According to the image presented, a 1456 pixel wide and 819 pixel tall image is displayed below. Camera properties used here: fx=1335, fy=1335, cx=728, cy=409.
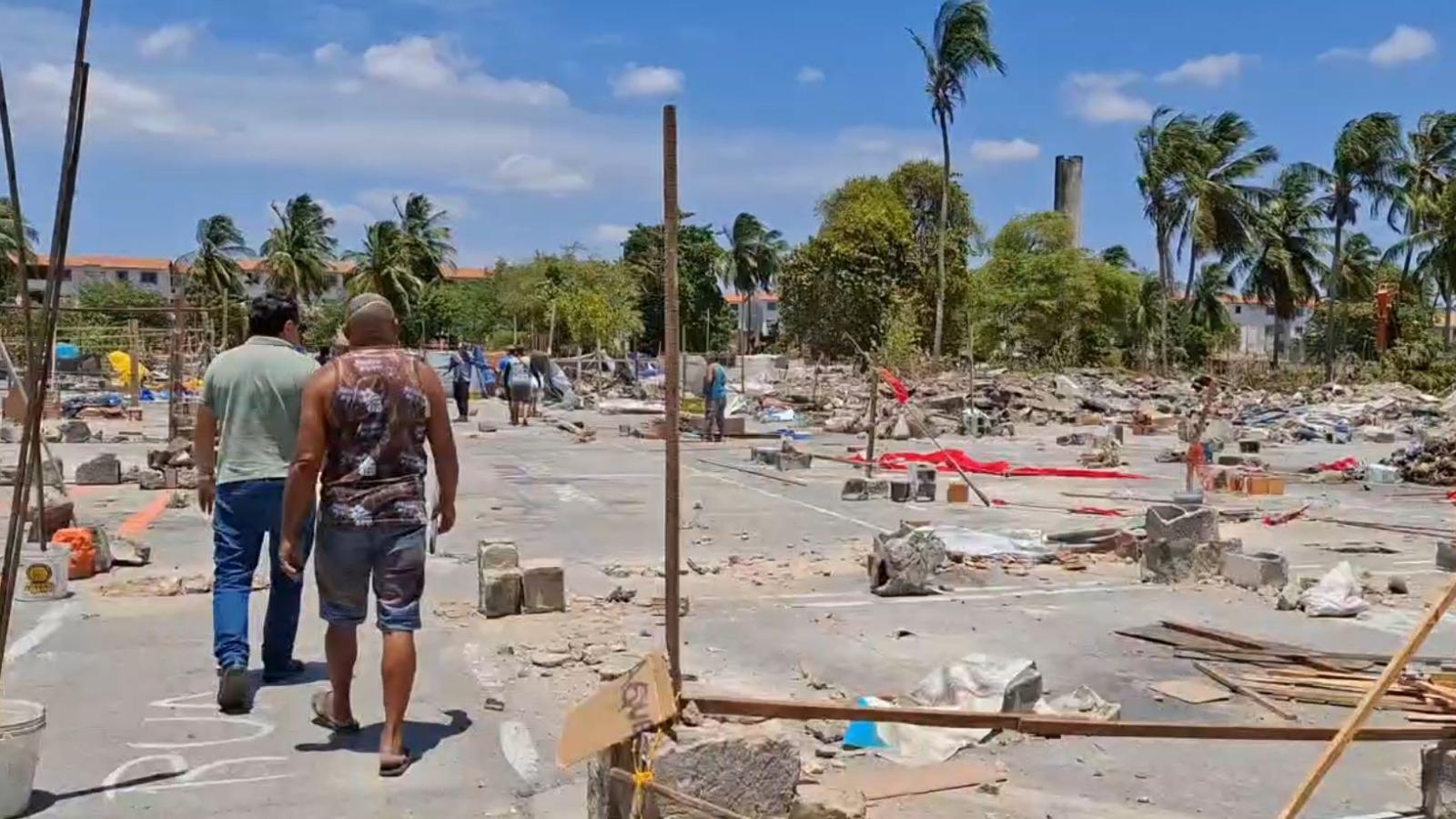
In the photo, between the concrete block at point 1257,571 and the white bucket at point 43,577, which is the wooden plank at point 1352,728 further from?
the white bucket at point 43,577

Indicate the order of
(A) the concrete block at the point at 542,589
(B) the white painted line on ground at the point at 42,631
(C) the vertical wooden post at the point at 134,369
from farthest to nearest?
(C) the vertical wooden post at the point at 134,369 → (A) the concrete block at the point at 542,589 → (B) the white painted line on ground at the point at 42,631

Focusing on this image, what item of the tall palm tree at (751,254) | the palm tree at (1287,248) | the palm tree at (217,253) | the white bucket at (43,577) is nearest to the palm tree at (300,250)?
the palm tree at (217,253)

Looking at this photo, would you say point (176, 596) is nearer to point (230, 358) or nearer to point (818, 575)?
point (230, 358)

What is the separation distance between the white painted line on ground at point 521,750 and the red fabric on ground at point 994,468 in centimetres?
1262

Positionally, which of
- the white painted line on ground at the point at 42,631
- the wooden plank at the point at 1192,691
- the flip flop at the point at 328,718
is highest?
the flip flop at the point at 328,718

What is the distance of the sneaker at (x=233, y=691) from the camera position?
558cm

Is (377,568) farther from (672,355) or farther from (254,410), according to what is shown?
(672,355)

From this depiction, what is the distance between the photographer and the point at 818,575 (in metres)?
9.67

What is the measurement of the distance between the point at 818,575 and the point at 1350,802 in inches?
204

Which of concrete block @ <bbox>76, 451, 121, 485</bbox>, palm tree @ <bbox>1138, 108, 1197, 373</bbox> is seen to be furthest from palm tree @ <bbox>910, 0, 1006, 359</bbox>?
concrete block @ <bbox>76, 451, 121, 485</bbox>

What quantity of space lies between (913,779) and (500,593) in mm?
3566

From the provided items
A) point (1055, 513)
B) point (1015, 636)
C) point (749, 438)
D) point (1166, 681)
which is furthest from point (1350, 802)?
point (749, 438)

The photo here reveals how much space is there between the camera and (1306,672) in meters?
6.50

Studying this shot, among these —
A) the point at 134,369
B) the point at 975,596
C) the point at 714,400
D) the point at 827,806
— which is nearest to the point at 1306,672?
the point at 975,596
